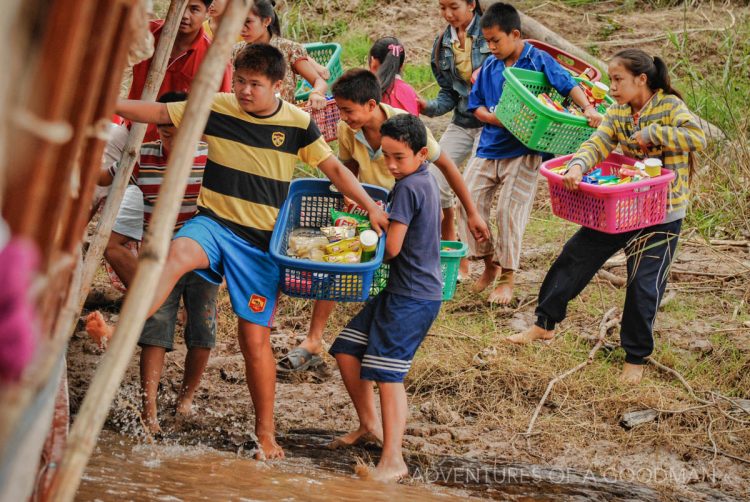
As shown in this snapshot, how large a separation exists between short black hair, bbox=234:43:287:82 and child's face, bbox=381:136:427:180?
0.55m

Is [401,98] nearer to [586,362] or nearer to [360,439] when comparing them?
[586,362]

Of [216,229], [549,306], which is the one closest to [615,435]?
[549,306]

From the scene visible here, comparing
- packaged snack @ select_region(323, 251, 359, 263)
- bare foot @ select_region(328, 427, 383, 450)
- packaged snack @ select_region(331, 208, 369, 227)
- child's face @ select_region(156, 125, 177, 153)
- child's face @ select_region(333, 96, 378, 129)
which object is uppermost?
child's face @ select_region(333, 96, 378, 129)

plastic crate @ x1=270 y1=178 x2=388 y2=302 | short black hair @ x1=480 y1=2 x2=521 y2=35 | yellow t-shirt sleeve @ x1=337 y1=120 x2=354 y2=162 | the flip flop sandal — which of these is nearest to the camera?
plastic crate @ x1=270 y1=178 x2=388 y2=302

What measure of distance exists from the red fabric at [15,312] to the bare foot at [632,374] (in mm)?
4027

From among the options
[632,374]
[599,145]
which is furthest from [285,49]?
[632,374]

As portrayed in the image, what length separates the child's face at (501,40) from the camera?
5.75 meters

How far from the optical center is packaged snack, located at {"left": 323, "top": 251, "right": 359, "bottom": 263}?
405cm

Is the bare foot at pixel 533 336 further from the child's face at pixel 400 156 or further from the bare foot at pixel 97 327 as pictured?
the bare foot at pixel 97 327

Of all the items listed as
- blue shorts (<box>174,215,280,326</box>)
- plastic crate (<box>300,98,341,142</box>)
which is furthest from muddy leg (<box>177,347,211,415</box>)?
plastic crate (<box>300,98,341,142</box>)

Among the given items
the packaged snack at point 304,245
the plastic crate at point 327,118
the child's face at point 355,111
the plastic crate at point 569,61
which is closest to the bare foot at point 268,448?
the packaged snack at point 304,245

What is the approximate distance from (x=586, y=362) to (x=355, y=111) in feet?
6.41

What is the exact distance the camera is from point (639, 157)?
197 inches

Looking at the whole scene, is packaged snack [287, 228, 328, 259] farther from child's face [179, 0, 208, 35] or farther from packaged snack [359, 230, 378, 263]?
child's face [179, 0, 208, 35]
